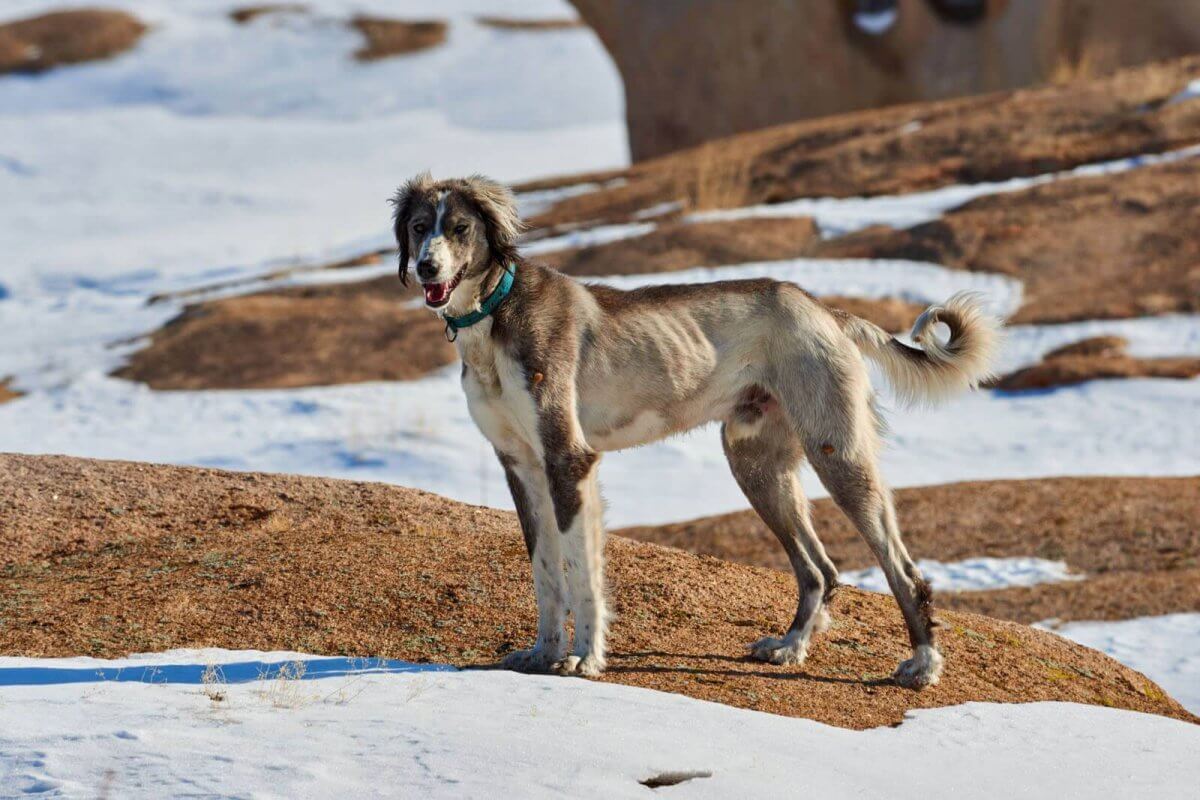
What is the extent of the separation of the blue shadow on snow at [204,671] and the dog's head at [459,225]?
164 centimetres

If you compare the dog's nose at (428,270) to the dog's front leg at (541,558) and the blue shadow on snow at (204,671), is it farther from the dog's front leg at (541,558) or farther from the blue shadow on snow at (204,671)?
the blue shadow on snow at (204,671)

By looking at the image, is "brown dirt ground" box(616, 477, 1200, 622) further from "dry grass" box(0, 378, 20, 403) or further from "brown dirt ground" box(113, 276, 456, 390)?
"dry grass" box(0, 378, 20, 403)

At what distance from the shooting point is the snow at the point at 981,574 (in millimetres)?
12586

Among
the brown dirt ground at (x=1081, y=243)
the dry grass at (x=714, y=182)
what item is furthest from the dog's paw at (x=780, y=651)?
the dry grass at (x=714, y=182)

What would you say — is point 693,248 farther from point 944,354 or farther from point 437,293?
point 437,293

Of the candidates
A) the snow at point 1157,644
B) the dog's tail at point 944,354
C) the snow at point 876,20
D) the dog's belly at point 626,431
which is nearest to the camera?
the dog's belly at point 626,431

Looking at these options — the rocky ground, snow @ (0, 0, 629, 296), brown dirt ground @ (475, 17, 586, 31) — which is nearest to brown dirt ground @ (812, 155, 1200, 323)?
the rocky ground

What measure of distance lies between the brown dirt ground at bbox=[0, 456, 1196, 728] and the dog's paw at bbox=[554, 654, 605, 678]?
0.08 metres

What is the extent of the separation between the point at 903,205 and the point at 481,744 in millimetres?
20389

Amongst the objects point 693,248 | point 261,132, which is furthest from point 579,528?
point 261,132

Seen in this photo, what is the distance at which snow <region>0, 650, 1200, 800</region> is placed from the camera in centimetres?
538

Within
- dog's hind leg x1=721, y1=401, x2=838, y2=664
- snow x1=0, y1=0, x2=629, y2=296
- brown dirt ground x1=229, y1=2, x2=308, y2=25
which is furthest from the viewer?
brown dirt ground x1=229, y1=2, x2=308, y2=25

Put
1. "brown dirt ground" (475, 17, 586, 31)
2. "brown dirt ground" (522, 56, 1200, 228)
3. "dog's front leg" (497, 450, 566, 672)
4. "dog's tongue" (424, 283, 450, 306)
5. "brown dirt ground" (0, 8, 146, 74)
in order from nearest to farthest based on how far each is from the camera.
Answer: "dog's tongue" (424, 283, 450, 306) < "dog's front leg" (497, 450, 566, 672) < "brown dirt ground" (522, 56, 1200, 228) < "brown dirt ground" (0, 8, 146, 74) < "brown dirt ground" (475, 17, 586, 31)

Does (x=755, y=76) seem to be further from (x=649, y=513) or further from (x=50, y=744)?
(x=50, y=744)
